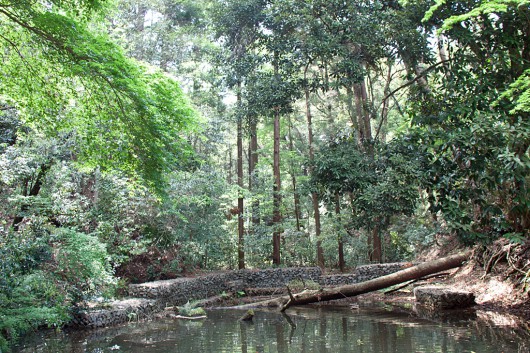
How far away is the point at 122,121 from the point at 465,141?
537cm

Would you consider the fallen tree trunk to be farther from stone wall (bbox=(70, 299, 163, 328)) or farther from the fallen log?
stone wall (bbox=(70, 299, 163, 328))

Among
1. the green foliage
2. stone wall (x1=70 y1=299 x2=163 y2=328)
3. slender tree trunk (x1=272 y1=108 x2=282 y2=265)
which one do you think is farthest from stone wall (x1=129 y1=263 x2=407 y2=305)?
the green foliage

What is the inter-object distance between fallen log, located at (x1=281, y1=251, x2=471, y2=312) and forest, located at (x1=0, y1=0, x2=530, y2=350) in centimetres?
137

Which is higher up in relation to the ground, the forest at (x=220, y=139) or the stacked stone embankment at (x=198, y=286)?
the forest at (x=220, y=139)

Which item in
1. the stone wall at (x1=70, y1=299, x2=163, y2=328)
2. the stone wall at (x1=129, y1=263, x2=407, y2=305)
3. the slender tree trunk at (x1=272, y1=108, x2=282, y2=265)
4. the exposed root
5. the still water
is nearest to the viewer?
the still water

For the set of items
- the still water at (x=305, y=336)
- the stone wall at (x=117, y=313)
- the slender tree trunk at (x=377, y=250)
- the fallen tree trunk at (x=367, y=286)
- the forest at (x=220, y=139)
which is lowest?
the still water at (x=305, y=336)

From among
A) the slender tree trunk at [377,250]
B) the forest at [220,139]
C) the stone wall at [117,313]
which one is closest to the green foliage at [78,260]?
the forest at [220,139]

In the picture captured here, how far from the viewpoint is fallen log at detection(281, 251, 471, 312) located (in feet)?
36.4

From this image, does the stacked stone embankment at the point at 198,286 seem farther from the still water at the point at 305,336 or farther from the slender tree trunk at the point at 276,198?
the slender tree trunk at the point at 276,198

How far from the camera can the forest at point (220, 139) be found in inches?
259

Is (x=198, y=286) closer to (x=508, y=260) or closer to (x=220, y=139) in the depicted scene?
(x=220, y=139)

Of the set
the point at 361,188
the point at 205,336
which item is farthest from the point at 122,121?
the point at 361,188

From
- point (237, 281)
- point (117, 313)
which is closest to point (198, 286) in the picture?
point (237, 281)

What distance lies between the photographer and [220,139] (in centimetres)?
1753
